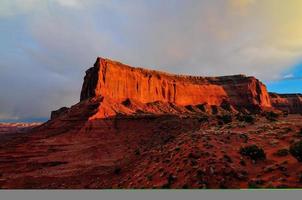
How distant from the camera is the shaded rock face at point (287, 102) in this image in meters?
153

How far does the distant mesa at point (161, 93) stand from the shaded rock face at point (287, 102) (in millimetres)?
541

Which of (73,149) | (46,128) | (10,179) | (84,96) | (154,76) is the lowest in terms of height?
(10,179)

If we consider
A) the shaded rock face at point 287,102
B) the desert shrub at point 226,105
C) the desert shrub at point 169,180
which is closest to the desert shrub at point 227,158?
the desert shrub at point 169,180

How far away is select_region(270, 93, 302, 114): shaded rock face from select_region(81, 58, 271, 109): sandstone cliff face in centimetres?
1700

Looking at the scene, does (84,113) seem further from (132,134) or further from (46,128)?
(132,134)

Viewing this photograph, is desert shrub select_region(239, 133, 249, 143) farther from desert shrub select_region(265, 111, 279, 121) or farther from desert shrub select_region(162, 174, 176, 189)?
desert shrub select_region(265, 111, 279, 121)

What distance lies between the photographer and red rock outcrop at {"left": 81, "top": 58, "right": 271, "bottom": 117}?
280 feet

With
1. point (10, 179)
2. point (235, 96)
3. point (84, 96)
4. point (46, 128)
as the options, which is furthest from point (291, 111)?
point (10, 179)

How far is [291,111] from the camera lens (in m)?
154

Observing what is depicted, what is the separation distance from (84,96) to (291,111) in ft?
384

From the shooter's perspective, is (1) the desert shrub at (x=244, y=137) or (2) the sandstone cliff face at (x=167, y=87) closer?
(1) the desert shrub at (x=244, y=137)

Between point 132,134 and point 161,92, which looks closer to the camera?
point 132,134

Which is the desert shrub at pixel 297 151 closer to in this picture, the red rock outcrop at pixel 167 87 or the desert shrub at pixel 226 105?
the red rock outcrop at pixel 167 87

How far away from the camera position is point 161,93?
103500 mm
